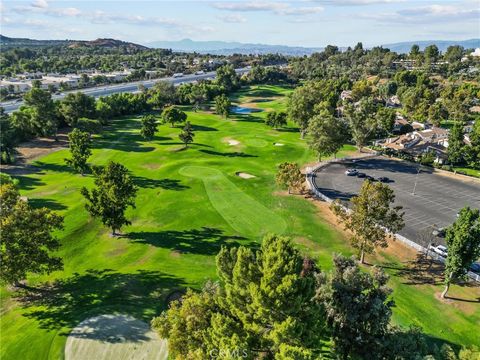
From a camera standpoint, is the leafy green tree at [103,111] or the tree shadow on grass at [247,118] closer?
the leafy green tree at [103,111]

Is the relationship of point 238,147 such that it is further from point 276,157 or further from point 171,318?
point 171,318

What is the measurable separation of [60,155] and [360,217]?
8239 centimetres

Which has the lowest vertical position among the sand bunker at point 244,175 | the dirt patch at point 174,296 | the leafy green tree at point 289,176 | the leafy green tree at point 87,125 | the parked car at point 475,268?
the dirt patch at point 174,296

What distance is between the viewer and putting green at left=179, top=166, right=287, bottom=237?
189 feet

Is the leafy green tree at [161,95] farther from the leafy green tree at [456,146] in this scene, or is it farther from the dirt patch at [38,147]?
the leafy green tree at [456,146]

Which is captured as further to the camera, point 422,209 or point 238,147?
point 238,147

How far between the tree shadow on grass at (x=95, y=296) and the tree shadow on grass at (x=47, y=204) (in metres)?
23.1

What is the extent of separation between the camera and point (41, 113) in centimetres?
10575

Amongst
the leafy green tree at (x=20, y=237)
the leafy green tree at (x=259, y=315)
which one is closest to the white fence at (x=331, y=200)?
the leafy green tree at (x=259, y=315)

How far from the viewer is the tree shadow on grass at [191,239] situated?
51.2 metres

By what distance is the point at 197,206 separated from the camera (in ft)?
214

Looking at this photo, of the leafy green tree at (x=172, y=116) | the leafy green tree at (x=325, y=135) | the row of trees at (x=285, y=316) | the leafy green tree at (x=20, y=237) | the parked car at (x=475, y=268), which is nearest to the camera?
the row of trees at (x=285, y=316)

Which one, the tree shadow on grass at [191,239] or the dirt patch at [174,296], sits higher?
the tree shadow on grass at [191,239]

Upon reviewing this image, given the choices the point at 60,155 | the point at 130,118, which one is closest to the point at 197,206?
the point at 60,155
